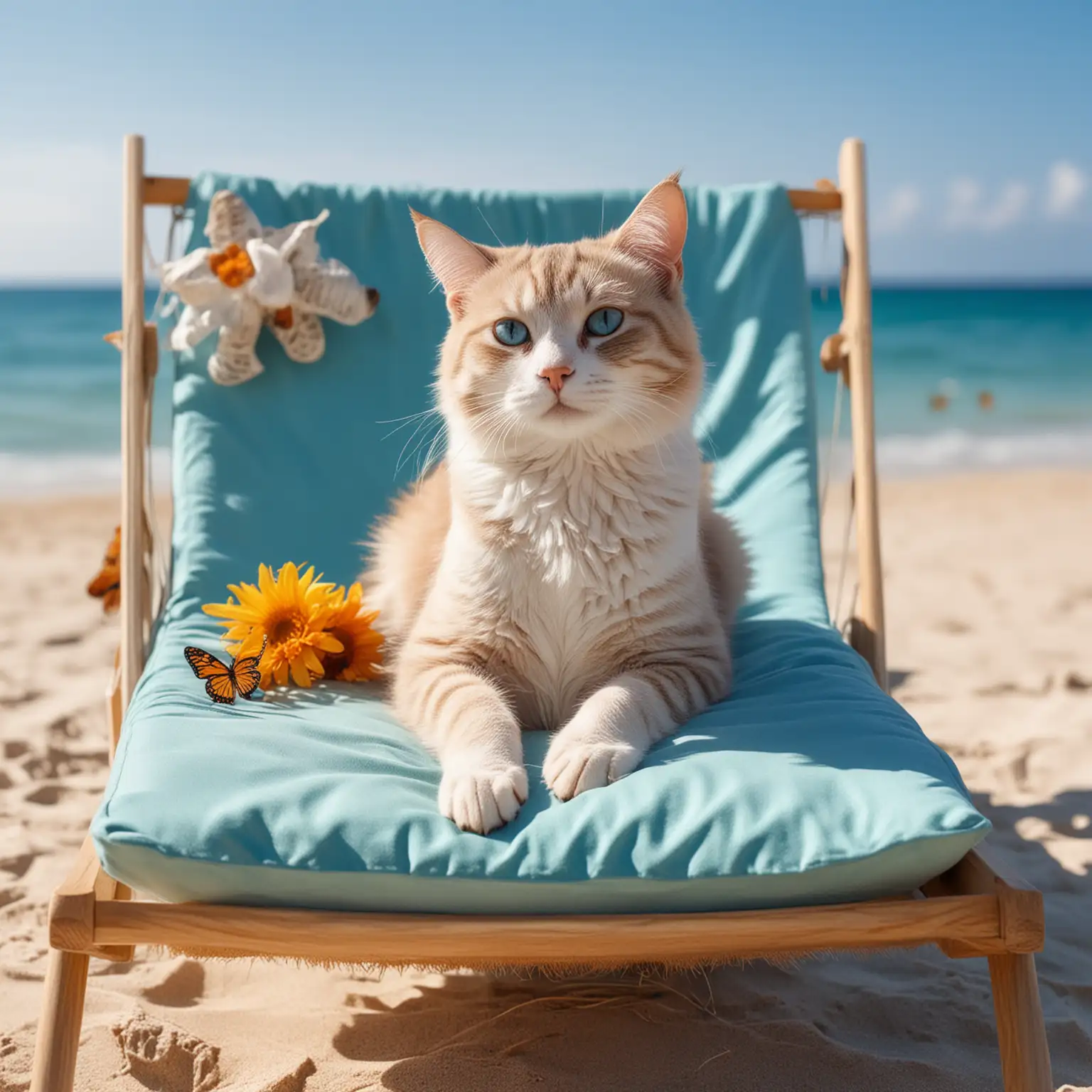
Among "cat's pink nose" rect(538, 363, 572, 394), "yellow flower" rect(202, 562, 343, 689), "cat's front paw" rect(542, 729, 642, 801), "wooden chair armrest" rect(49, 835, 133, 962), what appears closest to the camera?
"wooden chair armrest" rect(49, 835, 133, 962)

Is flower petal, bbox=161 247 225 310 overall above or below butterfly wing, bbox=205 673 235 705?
above

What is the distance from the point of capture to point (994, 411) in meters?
10.4

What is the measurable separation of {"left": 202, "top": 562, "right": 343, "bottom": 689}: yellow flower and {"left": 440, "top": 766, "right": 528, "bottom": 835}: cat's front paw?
56cm

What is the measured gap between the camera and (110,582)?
96.7 inches

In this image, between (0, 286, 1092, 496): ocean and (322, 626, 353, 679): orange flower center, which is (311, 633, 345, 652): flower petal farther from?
(0, 286, 1092, 496): ocean

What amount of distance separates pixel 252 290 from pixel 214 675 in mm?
1035

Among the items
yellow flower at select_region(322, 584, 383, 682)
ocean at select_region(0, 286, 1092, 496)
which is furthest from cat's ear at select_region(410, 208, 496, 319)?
ocean at select_region(0, 286, 1092, 496)

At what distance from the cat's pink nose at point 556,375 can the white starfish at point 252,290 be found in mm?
1129

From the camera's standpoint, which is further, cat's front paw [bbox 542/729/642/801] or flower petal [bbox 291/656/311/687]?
flower petal [bbox 291/656/311/687]

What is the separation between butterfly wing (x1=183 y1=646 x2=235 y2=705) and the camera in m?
1.75

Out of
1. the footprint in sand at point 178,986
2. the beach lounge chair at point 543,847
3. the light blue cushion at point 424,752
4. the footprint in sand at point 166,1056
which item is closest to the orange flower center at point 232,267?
the light blue cushion at point 424,752

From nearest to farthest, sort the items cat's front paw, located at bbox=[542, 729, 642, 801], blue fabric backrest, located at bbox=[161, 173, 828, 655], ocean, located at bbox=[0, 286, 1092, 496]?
cat's front paw, located at bbox=[542, 729, 642, 801], blue fabric backrest, located at bbox=[161, 173, 828, 655], ocean, located at bbox=[0, 286, 1092, 496]

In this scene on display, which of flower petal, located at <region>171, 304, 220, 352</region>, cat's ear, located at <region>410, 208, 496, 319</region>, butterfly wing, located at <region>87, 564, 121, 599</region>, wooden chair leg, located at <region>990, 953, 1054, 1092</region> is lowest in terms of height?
wooden chair leg, located at <region>990, 953, 1054, 1092</region>

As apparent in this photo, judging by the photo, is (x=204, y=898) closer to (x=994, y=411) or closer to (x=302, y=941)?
(x=302, y=941)
